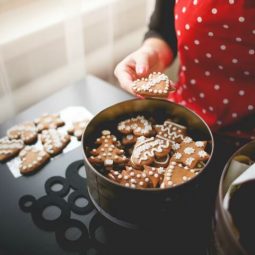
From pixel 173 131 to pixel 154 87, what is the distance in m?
0.09

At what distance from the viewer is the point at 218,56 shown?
0.78 m

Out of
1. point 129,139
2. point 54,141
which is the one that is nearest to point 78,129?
point 54,141

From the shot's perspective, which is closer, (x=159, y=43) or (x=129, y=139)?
(x=129, y=139)

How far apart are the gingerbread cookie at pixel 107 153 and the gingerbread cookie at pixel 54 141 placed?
0.15 meters

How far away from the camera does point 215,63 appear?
0.79 meters

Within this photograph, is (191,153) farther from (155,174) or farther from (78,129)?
(78,129)

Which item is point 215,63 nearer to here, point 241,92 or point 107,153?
point 241,92

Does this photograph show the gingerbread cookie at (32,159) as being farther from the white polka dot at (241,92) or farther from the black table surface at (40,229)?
the white polka dot at (241,92)

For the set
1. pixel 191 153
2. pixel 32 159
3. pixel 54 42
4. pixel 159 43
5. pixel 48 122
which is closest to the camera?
pixel 191 153

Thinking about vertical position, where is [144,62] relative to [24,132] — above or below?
above

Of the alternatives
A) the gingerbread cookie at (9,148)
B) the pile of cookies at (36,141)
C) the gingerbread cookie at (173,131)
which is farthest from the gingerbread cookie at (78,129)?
the gingerbread cookie at (173,131)

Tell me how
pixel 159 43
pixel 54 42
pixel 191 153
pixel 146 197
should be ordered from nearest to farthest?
pixel 146 197, pixel 191 153, pixel 159 43, pixel 54 42

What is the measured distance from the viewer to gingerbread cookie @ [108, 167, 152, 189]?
561mm

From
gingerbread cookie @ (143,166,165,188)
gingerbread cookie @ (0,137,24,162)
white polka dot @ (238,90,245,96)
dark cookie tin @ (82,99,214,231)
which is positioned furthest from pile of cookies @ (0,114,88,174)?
white polka dot @ (238,90,245,96)
